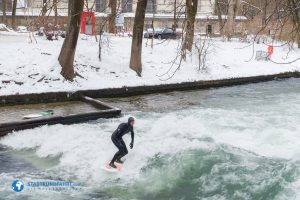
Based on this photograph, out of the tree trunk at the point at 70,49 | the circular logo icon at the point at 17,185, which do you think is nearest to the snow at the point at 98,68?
the tree trunk at the point at 70,49

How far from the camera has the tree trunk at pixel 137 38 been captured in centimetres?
2317

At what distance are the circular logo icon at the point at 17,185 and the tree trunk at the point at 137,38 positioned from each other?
45.7 feet

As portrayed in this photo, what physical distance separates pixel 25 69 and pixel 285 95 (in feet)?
45.6

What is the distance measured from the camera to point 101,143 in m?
14.1

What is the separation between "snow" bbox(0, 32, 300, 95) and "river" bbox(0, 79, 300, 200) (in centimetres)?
393

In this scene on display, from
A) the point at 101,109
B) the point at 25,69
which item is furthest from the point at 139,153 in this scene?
the point at 25,69

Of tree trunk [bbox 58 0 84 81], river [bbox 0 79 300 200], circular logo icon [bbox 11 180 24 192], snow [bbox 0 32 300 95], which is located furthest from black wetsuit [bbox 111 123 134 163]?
tree trunk [bbox 58 0 84 81]

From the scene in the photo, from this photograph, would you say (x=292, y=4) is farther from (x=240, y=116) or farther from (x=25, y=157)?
(x=240, y=116)

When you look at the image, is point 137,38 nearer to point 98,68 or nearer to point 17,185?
point 98,68

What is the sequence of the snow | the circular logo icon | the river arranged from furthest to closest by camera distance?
the snow → the river → the circular logo icon

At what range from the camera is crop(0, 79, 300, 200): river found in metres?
10.7

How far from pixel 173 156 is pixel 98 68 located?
468 inches

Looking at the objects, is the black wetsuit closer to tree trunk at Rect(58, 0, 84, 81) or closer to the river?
the river

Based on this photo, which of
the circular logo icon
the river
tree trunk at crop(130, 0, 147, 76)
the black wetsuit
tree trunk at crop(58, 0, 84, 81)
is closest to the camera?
the circular logo icon
